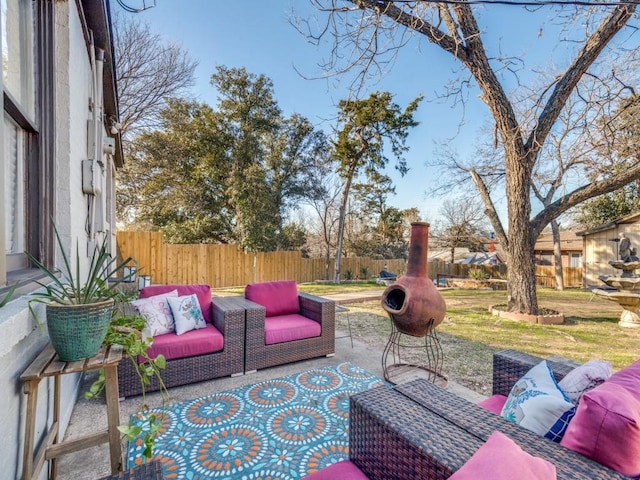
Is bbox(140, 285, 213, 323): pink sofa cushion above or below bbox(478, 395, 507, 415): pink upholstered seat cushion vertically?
above

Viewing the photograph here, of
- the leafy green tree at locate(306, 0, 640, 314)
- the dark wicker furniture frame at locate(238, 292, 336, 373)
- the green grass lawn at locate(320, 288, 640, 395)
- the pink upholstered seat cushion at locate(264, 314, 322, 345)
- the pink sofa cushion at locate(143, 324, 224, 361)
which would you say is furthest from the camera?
the leafy green tree at locate(306, 0, 640, 314)

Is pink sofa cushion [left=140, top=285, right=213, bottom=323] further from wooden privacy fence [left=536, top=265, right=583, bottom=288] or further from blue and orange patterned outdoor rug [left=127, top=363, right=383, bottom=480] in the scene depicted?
wooden privacy fence [left=536, top=265, right=583, bottom=288]

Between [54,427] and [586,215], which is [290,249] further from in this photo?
[586,215]

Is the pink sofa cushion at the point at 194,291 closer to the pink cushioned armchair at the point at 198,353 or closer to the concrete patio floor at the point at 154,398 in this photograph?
the pink cushioned armchair at the point at 198,353

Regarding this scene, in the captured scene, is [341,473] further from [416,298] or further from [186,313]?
[186,313]

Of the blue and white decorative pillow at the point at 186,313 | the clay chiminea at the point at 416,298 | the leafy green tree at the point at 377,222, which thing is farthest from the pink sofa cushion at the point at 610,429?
the leafy green tree at the point at 377,222

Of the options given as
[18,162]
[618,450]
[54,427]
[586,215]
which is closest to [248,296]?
[54,427]

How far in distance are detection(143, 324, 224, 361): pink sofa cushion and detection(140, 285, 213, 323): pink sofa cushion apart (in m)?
0.34

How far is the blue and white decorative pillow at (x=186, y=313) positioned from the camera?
3.01 metres

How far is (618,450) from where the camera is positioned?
955mm

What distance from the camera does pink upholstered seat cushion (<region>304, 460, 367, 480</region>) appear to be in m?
1.24

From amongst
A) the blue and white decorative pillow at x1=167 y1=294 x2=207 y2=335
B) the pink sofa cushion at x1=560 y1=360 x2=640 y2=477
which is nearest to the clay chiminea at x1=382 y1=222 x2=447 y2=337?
the pink sofa cushion at x1=560 y1=360 x2=640 y2=477

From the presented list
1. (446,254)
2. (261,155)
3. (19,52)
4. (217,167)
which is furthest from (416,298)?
(446,254)

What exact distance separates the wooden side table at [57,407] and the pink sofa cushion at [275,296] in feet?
6.75
